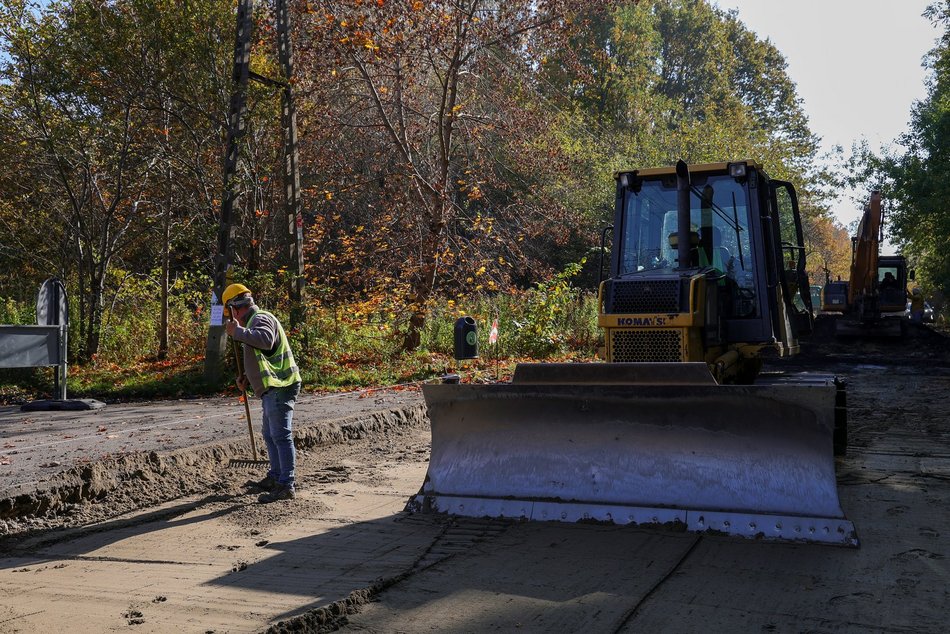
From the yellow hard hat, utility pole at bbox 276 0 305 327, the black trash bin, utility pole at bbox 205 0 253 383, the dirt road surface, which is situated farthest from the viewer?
utility pole at bbox 276 0 305 327

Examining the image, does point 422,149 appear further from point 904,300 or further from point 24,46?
point 904,300

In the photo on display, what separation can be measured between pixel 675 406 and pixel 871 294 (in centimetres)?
2370

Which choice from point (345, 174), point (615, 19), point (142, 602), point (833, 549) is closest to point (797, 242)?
point (833, 549)

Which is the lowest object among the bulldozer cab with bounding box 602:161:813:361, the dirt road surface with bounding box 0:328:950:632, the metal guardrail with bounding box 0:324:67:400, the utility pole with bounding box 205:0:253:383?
the dirt road surface with bounding box 0:328:950:632

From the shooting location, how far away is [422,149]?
24031mm

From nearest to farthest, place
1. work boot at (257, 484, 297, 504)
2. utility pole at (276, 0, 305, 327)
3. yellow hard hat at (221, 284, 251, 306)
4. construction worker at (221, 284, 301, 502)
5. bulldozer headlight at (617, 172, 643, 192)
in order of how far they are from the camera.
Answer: work boot at (257, 484, 297, 504)
construction worker at (221, 284, 301, 502)
yellow hard hat at (221, 284, 251, 306)
bulldozer headlight at (617, 172, 643, 192)
utility pole at (276, 0, 305, 327)

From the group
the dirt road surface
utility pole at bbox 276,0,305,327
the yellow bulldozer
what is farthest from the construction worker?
utility pole at bbox 276,0,305,327

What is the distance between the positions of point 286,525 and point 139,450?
9.60 feet

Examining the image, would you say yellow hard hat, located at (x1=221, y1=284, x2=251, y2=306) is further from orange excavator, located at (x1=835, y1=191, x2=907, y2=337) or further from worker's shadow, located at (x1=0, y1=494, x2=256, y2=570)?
orange excavator, located at (x1=835, y1=191, x2=907, y2=337)

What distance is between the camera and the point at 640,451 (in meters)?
6.34

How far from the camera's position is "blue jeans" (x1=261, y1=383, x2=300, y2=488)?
24.6 feet

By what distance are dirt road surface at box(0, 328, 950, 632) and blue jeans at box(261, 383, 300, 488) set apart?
0.31m

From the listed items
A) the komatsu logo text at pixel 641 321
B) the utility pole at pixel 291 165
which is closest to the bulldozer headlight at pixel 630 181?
the komatsu logo text at pixel 641 321

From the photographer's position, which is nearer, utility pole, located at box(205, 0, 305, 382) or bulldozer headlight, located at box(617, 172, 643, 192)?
bulldozer headlight, located at box(617, 172, 643, 192)
